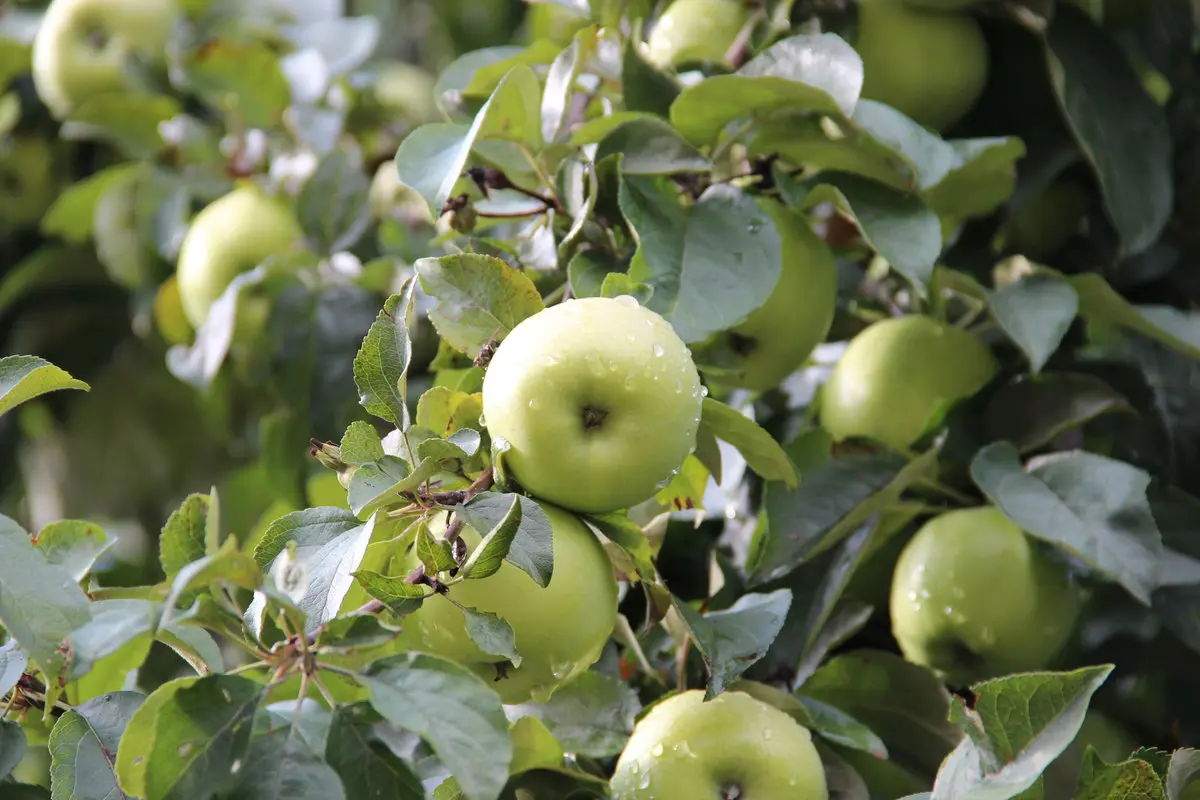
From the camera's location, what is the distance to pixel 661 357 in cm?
57

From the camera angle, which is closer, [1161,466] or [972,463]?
[972,463]

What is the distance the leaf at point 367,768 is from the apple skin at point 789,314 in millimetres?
330

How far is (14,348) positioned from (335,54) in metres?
0.54

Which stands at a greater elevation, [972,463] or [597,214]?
[597,214]

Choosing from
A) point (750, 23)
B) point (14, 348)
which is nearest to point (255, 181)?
point (14, 348)

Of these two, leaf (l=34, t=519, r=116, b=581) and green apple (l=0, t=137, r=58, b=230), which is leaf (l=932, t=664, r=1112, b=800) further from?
green apple (l=0, t=137, r=58, b=230)

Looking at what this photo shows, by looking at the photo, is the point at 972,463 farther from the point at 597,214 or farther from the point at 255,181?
the point at 255,181

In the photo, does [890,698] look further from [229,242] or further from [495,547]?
[229,242]

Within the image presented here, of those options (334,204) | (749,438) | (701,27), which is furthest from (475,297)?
(334,204)

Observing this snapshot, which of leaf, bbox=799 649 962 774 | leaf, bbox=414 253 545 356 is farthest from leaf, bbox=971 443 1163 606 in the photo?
leaf, bbox=414 253 545 356

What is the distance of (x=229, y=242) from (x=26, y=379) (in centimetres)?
57

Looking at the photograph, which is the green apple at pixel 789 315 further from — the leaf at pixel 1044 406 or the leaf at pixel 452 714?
the leaf at pixel 452 714

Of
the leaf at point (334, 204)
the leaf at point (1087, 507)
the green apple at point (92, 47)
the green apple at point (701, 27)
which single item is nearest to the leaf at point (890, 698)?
the leaf at point (1087, 507)

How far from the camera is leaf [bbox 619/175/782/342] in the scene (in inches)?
25.7
